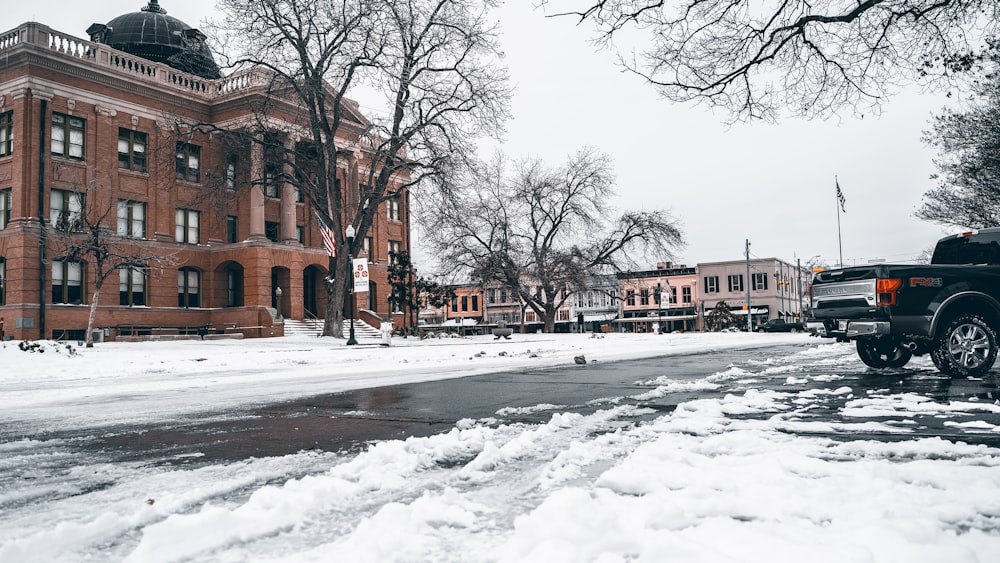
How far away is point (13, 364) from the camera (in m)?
15.3

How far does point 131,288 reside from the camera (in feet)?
126

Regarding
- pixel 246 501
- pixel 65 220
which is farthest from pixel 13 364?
pixel 246 501

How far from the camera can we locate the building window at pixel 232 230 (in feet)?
143

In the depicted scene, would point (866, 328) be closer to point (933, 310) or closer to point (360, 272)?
point (933, 310)

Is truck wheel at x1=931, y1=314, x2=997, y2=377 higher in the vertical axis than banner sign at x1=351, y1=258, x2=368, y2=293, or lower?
lower

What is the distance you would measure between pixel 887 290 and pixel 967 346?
128 centimetres

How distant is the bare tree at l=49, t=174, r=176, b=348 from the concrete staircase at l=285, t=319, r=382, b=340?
760 centimetres

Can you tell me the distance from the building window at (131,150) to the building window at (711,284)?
70800mm

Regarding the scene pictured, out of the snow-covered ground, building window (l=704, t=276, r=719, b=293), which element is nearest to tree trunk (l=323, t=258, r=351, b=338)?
the snow-covered ground

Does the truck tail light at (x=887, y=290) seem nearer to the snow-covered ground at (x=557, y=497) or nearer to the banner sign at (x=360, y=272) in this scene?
the snow-covered ground at (x=557, y=497)

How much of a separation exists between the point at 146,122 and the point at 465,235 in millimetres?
19830

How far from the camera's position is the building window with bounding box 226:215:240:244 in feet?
143

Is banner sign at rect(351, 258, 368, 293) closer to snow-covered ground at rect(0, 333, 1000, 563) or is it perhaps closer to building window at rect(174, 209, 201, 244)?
snow-covered ground at rect(0, 333, 1000, 563)

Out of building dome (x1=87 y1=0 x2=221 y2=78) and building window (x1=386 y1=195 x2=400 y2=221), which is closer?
building dome (x1=87 y1=0 x2=221 y2=78)
